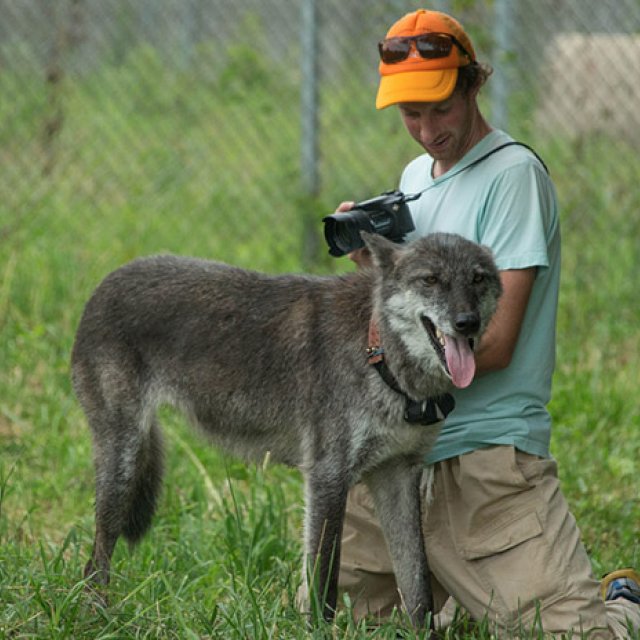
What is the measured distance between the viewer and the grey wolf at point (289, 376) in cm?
375

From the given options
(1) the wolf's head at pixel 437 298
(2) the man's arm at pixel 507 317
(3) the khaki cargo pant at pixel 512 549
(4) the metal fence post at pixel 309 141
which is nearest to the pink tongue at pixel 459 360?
(1) the wolf's head at pixel 437 298

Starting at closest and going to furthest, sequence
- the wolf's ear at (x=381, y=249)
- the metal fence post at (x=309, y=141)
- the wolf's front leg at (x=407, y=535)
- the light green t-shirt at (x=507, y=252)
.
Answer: the wolf's ear at (x=381, y=249) → the light green t-shirt at (x=507, y=252) → the wolf's front leg at (x=407, y=535) → the metal fence post at (x=309, y=141)

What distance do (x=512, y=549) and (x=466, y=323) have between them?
0.96 meters

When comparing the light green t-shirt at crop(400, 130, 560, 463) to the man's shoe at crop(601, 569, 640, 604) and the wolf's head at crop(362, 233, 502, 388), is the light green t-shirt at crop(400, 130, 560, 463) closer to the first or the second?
the wolf's head at crop(362, 233, 502, 388)

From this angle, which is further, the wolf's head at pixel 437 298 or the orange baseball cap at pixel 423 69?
the orange baseball cap at pixel 423 69

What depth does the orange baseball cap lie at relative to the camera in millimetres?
3834

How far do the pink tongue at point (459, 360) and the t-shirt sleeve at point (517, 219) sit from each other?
0.43 m

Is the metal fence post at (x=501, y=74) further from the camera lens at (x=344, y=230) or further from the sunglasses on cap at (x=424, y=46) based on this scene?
the camera lens at (x=344, y=230)

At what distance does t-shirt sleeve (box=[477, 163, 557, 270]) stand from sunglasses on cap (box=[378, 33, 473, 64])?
1.54 feet

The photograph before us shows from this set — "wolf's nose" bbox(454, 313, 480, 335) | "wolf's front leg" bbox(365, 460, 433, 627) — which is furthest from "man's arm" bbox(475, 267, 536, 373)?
"wolf's front leg" bbox(365, 460, 433, 627)

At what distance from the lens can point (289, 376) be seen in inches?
159

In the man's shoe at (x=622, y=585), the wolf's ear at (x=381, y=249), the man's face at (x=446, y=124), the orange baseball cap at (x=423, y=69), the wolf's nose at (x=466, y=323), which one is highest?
the orange baseball cap at (x=423, y=69)

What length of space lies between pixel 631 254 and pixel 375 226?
4.28m

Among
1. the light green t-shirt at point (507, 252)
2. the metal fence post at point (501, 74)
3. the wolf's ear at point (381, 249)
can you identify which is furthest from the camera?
the metal fence post at point (501, 74)
